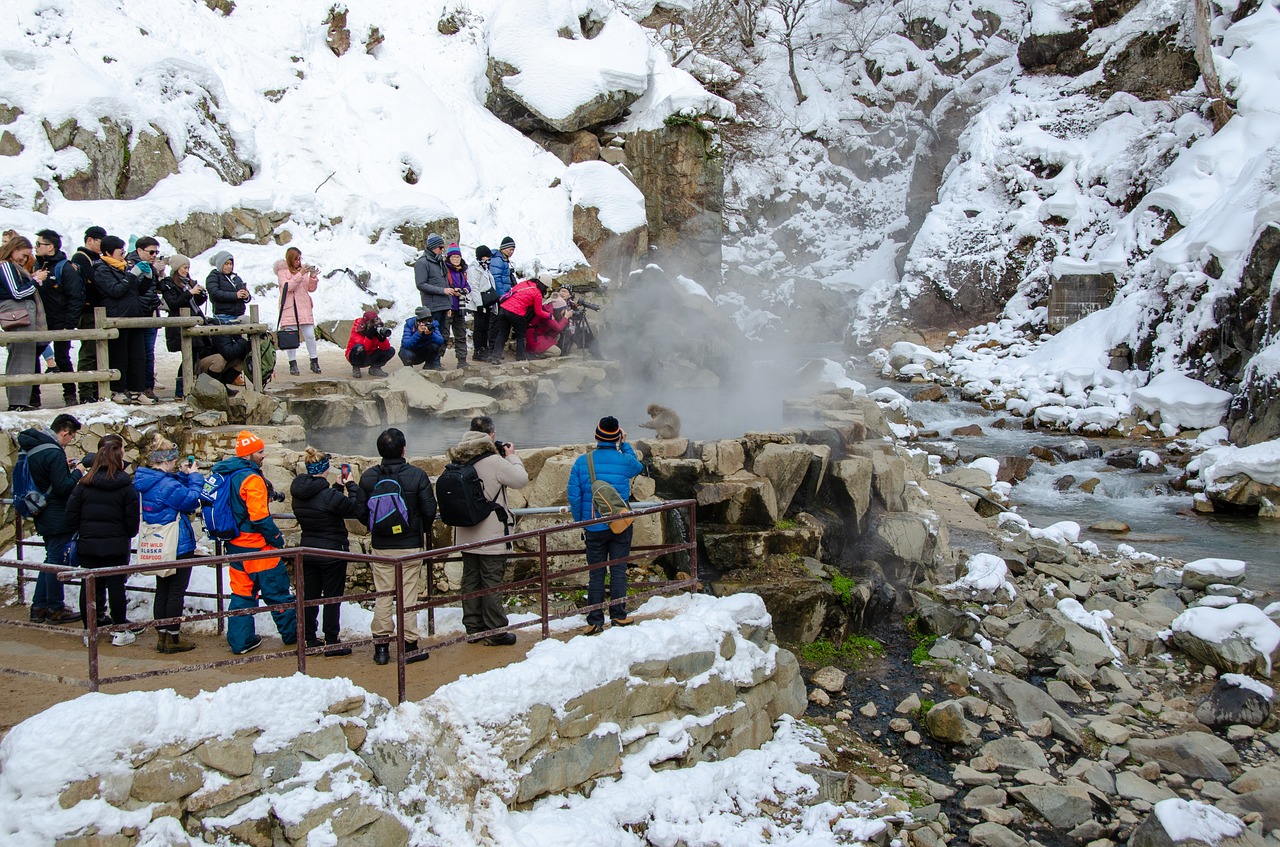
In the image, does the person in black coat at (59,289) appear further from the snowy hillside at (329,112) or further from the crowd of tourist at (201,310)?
Result: the snowy hillside at (329,112)

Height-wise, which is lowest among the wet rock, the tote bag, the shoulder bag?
the wet rock

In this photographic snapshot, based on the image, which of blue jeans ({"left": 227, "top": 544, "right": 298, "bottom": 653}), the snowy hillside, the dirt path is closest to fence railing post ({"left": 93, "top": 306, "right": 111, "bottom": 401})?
the dirt path

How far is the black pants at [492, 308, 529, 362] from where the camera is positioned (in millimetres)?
12859

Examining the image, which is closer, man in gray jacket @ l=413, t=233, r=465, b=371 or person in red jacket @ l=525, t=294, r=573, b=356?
man in gray jacket @ l=413, t=233, r=465, b=371

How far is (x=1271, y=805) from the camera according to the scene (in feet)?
21.9

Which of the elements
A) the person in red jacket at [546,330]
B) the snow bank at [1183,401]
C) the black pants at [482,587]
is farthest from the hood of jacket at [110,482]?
the snow bank at [1183,401]

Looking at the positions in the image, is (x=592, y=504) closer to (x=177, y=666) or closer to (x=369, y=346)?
(x=177, y=666)

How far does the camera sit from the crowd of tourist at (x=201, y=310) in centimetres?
817

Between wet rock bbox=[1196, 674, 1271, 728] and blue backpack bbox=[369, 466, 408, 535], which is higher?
blue backpack bbox=[369, 466, 408, 535]

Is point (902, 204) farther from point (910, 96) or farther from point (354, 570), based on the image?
point (354, 570)

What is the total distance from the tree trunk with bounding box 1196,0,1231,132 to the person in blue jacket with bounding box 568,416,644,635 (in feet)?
66.5

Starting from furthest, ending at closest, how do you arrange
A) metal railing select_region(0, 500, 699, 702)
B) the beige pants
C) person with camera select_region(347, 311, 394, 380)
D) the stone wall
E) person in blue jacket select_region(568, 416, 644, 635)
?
1. person with camera select_region(347, 311, 394, 380)
2. person in blue jacket select_region(568, 416, 644, 635)
3. the beige pants
4. metal railing select_region(0, 500, 699, 702)
5. the stone wall

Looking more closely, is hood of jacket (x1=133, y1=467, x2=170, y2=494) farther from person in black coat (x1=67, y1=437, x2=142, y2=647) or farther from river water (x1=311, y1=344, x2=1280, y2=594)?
river water (x1=311, y1=344, x2=1280, y2=594)

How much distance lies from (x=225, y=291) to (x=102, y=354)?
68.6 inches
